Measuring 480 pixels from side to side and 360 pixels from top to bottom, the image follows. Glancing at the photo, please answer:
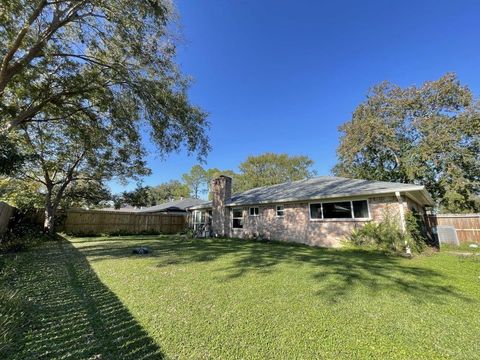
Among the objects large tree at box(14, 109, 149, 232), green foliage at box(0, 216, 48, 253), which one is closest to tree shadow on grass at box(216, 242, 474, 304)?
large tree at box(14, 109, 149, 232)

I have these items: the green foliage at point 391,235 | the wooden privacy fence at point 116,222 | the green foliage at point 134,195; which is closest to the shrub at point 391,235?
the green foliage at point 391,235

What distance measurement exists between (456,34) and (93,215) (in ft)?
78.0

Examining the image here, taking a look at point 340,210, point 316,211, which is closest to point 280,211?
point 316,211

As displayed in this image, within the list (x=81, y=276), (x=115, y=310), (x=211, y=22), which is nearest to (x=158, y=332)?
(x=115, y=310)

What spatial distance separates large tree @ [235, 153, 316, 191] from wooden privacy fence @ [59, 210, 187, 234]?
19.4m

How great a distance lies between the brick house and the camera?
9.60 metres

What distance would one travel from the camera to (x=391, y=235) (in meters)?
9.10

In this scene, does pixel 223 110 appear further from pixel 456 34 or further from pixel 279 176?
pixel 279 176

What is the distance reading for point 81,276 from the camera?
18.1 ft

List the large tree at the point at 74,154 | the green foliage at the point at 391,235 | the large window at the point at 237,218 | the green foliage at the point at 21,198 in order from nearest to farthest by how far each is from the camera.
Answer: the green foliage at the point at 391,235, the large tree at the point at 74,154, the green foliage at the point at 21,198, the large window at the point at 237,218

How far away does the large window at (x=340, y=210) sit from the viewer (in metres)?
10.2

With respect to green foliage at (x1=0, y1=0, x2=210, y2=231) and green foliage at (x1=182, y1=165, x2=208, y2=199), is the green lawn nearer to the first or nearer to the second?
green foliage at (x1=0, y1=0, x2=210, y2=231)

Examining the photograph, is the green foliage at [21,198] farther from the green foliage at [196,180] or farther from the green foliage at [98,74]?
the green foliage at [196,180]

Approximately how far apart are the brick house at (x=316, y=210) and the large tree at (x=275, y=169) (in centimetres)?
2208
